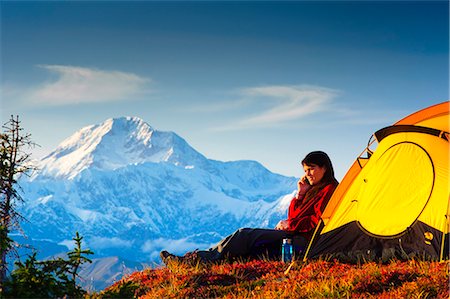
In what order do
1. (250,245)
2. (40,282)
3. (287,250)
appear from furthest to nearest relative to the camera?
(250,245)
(287,250)
(40,282)

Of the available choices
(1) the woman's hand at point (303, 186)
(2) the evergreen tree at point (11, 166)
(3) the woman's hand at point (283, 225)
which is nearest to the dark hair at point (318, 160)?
(1) the woman's hand at point (303, 186)

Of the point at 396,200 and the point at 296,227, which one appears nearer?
the point at 396,200

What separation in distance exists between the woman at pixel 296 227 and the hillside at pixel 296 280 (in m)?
0.63

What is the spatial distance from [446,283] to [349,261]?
3.92 m

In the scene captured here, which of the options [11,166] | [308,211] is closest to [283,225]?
[308,211]

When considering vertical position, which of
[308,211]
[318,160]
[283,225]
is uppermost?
[318,160]

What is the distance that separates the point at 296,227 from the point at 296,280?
3.38m

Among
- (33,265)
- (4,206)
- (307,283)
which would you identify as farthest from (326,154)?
(4,206)

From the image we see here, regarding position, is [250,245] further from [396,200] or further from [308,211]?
[396,200]

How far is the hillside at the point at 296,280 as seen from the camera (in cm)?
1016

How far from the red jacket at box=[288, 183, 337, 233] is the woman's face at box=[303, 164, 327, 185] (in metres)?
0.33

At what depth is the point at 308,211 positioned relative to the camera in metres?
15.0

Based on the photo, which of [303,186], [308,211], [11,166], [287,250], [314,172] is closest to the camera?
[287,250]

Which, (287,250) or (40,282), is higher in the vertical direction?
(40,282)
